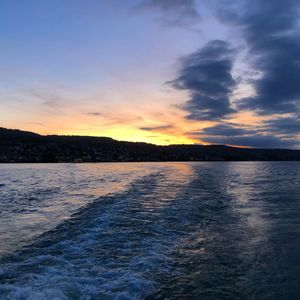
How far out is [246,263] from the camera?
33.2 feet

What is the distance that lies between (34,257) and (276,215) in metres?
12.6

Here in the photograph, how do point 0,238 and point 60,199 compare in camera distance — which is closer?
point 0,238

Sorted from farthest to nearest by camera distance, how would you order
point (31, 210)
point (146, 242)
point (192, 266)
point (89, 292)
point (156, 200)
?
1. point (156, 200)
2. point (31, 210)
3. point (146, 242)
4. point (192, 266)
5. point (89, 292)

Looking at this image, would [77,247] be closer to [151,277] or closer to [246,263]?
[151,277]

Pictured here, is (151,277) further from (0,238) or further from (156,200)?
(156,200)

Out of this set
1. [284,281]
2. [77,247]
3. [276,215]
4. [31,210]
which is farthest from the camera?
[31,210]

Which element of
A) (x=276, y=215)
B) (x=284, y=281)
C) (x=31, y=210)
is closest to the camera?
(x=284, y=281)

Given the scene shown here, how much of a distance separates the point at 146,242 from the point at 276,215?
8918mm

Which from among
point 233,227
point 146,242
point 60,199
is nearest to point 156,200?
point 60,199

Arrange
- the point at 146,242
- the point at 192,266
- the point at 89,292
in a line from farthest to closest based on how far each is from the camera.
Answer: the point at 146,242, the point at 192,266, the point at 89,292

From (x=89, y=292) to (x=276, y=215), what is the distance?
13094mm

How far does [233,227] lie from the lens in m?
15.4

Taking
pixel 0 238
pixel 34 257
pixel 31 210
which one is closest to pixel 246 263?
pixel 34 257

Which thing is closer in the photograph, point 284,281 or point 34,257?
point 284,281
